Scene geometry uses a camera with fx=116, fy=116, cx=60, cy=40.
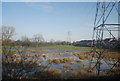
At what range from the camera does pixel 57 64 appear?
10.5ft

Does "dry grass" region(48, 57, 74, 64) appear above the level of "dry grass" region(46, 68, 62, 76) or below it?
above

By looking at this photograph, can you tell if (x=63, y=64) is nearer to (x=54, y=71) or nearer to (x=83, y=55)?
(x=54, y=71)

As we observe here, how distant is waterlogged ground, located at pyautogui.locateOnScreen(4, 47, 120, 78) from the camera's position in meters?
2.72

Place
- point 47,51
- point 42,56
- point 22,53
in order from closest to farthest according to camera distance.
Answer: point 22,53 → point 42,56 → point 47,51

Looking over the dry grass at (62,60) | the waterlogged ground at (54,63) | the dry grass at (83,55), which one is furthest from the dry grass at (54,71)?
the dry grass at (83,55)

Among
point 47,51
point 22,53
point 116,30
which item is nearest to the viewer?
point 116,30

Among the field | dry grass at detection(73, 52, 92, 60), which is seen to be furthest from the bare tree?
dry grass at detection(73, 52, 92, 60)

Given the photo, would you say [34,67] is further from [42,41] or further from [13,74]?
[42,41]

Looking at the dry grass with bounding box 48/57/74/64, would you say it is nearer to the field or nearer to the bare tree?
the field

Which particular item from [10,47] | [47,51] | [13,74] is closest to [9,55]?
[10,47]

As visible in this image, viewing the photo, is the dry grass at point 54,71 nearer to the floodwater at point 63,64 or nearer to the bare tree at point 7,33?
the floodwater at point 63,64

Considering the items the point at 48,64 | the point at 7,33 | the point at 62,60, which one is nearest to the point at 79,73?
the point at 62,60

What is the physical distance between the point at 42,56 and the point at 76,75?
39.8 inches

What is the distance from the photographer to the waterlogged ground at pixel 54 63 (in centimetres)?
272
